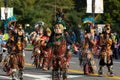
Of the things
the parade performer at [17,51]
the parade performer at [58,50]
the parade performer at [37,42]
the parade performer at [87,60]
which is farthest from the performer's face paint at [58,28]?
the parade performer at [37,42]

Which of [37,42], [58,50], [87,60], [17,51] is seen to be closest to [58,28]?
[58,50]

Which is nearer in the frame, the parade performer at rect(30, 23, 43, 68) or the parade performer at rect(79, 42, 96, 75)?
the parade performer at rect(79, 42, 96, 75)

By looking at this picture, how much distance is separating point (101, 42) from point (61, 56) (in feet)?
10.5

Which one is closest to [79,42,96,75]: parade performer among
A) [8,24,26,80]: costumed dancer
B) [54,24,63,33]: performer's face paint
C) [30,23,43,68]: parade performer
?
[8,24,26,80]: costumed dancer

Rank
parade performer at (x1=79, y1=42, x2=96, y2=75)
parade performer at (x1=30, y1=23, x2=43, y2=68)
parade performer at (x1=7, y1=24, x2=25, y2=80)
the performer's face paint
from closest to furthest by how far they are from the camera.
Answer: the performer's face paint
parade performer at (x1=7, y1=24, x2=25, y2=80)
parade performer at (x1=79, y1=42, x2=96, y2=75)
parade performer at (x1=30, y1=23, x2=43, y2=68)

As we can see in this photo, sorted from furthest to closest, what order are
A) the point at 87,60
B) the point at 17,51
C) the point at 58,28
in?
1. the point at 87,60
2. the point at 17,51
3. the point at 58,28

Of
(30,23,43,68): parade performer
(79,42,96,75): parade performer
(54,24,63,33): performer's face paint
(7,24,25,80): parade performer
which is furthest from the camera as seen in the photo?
(30,23,43,68): parade performer

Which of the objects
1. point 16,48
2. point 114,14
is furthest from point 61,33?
point 114,14

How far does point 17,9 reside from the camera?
62.2 meters

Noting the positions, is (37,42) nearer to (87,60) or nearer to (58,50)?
(87,60)

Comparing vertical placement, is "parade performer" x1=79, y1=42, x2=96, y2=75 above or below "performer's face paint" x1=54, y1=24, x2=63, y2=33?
below

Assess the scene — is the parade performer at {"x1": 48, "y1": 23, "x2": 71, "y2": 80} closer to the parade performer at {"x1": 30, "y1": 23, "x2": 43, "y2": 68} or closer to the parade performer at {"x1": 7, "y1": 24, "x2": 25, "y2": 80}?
the parade performer at {"x1": 7, "y1": 24, "x2": 25, "y2": 80}

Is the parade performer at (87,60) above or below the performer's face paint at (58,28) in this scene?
below

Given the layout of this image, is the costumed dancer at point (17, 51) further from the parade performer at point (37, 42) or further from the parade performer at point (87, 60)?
the parade performer at point (37, 42)
